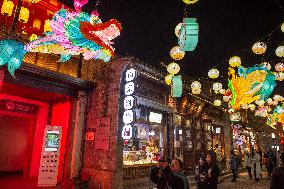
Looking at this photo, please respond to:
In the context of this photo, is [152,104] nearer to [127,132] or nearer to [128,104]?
[128,104]

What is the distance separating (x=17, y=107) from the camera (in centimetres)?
1470

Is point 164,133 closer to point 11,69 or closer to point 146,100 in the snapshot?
point 146,100

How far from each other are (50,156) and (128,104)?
194 inches

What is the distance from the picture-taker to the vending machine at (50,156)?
11805mm

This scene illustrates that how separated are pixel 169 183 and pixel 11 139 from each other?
588 inches

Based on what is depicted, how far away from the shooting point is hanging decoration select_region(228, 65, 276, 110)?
1425 cm

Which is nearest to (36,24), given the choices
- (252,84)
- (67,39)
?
(67,39)

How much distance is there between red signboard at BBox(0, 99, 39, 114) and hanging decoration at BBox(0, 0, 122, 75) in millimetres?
6578

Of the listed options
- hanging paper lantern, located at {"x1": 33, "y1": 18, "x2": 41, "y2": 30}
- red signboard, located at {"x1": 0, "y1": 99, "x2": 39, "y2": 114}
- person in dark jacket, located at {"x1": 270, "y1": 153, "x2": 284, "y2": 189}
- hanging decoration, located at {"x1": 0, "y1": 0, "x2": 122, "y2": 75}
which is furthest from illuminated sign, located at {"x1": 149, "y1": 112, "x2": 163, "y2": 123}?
person in dark jacket, located at {"x1": 270, "y1": 153, "x2": 284, "y2": 189}

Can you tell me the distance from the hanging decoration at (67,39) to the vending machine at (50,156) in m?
4.68

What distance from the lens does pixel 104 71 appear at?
12.3m

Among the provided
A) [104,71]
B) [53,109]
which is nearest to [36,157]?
[53,109]

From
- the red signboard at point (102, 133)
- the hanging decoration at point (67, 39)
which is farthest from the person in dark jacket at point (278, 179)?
the red signboard at point (102, 133)

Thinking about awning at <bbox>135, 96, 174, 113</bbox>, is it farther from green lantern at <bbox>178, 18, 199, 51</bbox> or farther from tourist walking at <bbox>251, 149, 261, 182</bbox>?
tourist walking at <bbox>251, 149, 261, 182</bbox>
